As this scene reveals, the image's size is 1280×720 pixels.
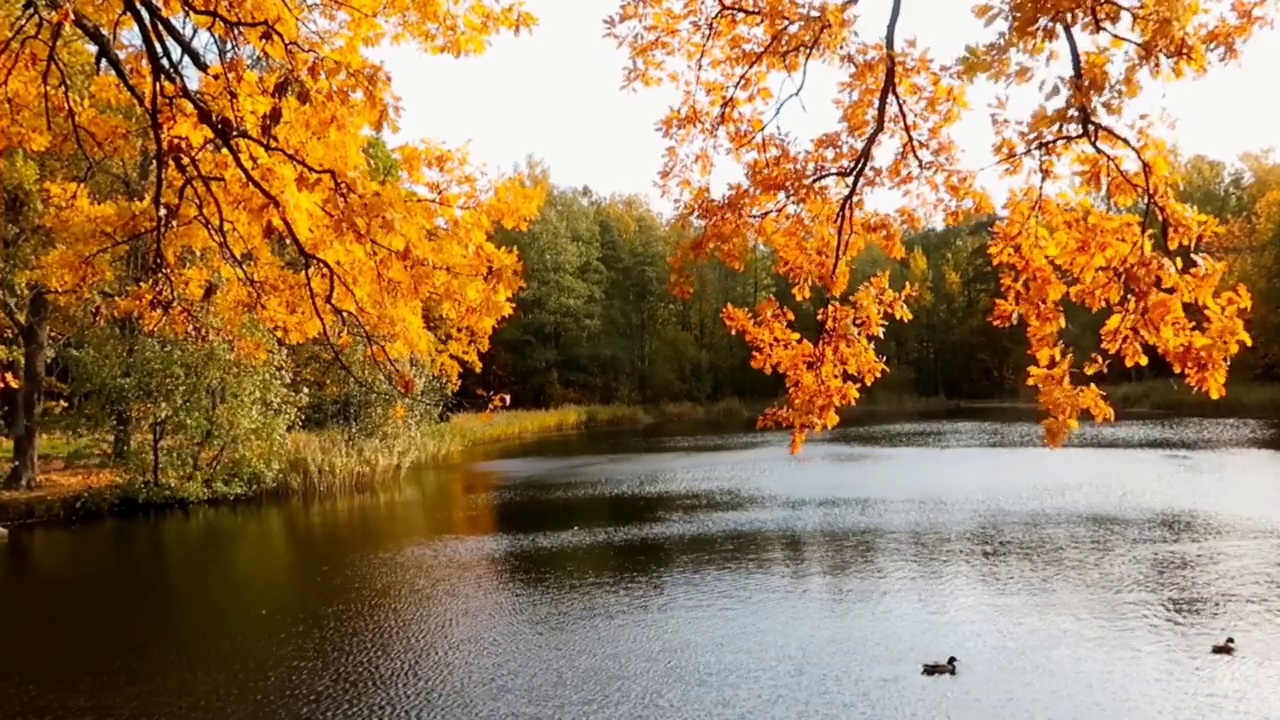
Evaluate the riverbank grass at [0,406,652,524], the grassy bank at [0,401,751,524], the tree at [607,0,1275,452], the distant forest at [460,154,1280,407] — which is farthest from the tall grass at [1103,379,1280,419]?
the tree at [607,0,1275,452]

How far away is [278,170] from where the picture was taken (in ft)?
11.5

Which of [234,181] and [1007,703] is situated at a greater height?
[234,181]

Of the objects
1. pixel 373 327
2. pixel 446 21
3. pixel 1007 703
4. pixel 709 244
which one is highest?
pixel 446 21

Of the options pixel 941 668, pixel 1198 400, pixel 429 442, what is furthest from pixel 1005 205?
pixel 1198 400

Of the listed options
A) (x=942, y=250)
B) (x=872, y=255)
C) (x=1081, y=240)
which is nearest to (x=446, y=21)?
(x=1081, y=240)

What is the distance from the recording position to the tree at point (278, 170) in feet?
10.9

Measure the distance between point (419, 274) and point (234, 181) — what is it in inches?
32.0

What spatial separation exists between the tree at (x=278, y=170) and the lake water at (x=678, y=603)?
468 cm

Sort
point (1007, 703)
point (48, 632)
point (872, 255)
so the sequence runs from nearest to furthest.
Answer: point (1007, 703), point (48, 632), point (872, 255)

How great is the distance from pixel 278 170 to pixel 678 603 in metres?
8.09

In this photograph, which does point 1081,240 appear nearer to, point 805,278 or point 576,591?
point 805,278

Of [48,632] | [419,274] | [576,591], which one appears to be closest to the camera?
[419,274]

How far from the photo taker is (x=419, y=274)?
3904 mm

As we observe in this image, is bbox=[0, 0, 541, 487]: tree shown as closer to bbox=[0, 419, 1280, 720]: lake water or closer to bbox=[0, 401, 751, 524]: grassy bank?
bbox=[0, 419, 1280, 720]: lake water
